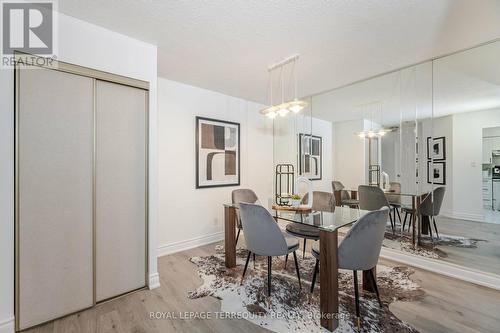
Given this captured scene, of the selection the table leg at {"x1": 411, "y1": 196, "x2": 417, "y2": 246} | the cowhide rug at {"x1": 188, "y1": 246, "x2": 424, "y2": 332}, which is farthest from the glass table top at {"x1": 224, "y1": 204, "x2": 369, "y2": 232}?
the table leg at {"x1": 411, "y1": 196, "x2": 417, "y2": 246}

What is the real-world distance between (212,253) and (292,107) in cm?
235

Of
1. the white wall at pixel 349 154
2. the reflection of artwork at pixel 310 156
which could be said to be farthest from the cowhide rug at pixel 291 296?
the reflection of artwork at pixel 310 156

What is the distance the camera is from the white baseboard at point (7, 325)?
150 centimetres

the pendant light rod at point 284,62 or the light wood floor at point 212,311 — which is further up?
the pendant light rod at point 284,62

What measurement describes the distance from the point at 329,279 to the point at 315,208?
1.36 metres

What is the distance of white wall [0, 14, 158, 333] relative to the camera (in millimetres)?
1530

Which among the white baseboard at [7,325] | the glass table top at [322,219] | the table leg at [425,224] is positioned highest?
the glass table top at [322,219]

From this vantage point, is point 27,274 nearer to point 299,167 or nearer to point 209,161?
point 209,161

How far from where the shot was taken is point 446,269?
8.19ft

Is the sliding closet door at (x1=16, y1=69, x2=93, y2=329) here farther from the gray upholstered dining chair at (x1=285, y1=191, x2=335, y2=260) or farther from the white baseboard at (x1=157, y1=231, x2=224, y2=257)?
the gray upholstered dining chair at (x1=285, y1=191, x2=335, y2=260)

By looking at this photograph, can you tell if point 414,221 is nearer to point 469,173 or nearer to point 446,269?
point 446,269

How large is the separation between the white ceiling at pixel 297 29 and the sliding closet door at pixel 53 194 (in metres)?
0.73

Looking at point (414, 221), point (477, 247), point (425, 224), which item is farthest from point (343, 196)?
point (477, 247)

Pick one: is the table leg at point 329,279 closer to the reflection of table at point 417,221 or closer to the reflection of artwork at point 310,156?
the reflection of table at point 417,221
